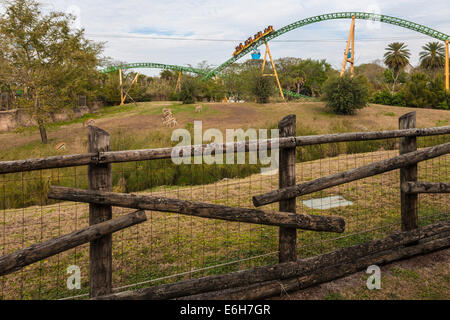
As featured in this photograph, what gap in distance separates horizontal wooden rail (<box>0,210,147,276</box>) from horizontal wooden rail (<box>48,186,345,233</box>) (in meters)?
0.16

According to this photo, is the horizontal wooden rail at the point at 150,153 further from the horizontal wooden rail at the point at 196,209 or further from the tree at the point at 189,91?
the tree at the point at 189,91

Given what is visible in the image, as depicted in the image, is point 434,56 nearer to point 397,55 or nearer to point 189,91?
point 397,55

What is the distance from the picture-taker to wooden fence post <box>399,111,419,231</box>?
455 cm

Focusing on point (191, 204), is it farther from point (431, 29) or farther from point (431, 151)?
point (431, 29)

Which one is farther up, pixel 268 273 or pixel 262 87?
pixel 262 87

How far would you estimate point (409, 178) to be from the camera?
4570 mm

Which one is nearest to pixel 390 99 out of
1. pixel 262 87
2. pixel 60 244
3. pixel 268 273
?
pixel 262 87

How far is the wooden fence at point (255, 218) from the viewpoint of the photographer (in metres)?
3.07

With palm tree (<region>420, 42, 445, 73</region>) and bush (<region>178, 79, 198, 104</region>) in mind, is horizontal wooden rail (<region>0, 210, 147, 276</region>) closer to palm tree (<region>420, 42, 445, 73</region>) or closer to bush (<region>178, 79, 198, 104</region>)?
bush (<region>178, 79, 198, 104</region>)

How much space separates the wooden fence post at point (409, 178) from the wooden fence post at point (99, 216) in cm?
380

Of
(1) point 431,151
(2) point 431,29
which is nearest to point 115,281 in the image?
(1) point 431,151

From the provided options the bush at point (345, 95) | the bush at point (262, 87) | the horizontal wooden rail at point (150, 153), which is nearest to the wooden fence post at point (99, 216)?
Answer: the horizontal wooden rail at point (150, 153)

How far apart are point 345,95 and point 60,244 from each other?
86.0ft
